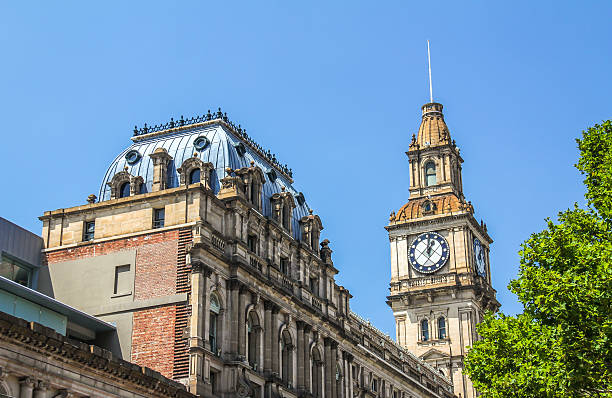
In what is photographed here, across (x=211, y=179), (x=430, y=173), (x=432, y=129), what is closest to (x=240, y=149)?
(x=211, y=179)

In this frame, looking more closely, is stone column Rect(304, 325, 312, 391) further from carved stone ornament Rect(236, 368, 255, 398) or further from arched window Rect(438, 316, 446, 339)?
arched window Rect(438, 316, 446, 339)

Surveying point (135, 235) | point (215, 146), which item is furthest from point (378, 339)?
point (135, 235)

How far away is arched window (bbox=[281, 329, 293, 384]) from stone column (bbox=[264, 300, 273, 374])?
8.36 ft

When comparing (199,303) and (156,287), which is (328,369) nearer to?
(199,303)

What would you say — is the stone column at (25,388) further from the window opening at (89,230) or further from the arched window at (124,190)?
the arched window at (124,190)

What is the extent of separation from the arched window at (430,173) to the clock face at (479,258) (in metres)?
9.17

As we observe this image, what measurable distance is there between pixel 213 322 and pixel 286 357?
944 centimetres

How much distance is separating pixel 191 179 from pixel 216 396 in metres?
15.4

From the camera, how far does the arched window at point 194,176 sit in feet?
226

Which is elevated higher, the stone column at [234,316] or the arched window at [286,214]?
the arched window at [286,214]

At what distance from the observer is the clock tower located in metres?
120

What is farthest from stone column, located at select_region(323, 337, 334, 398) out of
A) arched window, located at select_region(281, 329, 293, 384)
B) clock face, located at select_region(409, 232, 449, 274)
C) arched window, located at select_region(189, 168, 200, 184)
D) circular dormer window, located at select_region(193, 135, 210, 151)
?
clock face, located at select_region(409, 232, 449, 274)

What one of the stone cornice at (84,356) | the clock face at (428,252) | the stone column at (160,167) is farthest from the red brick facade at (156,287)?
the clock face at (428,252)

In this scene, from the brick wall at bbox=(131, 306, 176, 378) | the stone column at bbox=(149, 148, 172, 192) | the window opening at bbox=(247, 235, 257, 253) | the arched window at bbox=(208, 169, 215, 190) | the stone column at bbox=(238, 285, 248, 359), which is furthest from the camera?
the window opening at bbox=(247, 235, 257, 253)
